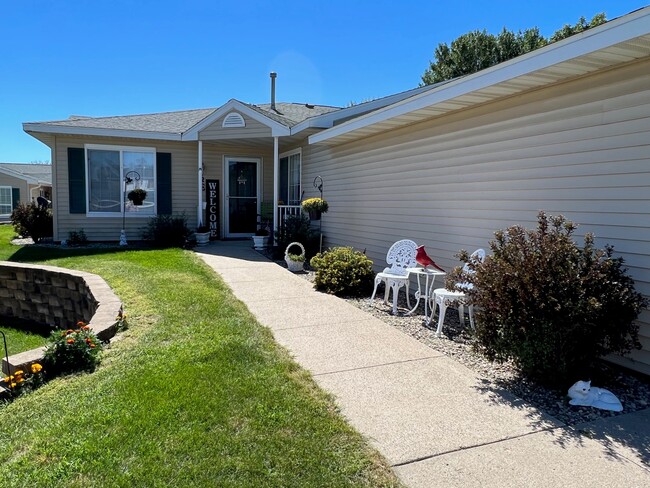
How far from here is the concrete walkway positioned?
2.26 meters

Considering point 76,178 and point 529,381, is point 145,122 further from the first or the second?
point 529,381

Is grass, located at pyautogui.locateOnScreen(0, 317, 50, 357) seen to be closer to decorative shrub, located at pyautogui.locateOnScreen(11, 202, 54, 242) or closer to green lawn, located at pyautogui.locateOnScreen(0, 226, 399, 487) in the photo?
green lawn, located at pyautogui.locateOnScreen(0, 226, 399, 487)

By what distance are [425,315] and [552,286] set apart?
224 centimetres

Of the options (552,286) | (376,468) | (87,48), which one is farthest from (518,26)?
(376,468)

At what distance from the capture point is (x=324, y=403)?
116 inches

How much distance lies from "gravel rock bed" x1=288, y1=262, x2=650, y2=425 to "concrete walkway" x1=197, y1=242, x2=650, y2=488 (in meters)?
0.10

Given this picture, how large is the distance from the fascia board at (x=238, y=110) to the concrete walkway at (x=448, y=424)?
19.6ft

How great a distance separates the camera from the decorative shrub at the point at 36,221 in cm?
1126

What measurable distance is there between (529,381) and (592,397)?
0.46 m

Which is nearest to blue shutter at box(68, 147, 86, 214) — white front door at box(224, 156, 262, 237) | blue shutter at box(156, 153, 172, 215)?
blue shutter at box(156, 153, 172, 215)

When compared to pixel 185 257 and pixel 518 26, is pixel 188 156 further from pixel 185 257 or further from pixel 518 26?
pixel 518 26

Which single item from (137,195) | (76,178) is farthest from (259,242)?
(76,178)

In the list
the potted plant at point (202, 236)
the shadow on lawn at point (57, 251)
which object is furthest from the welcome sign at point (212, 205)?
the shadow on lawn at point (57, 251)

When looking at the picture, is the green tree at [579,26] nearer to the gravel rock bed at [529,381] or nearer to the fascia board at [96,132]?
the fascia board at [96,132]
